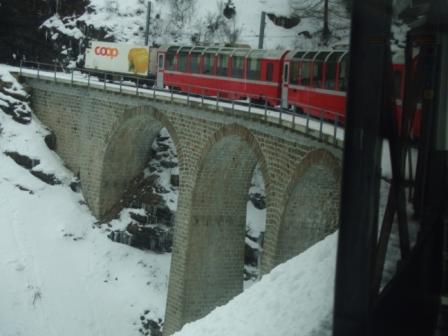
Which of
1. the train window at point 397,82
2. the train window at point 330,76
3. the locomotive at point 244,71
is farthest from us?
the locomotive at point 244,71

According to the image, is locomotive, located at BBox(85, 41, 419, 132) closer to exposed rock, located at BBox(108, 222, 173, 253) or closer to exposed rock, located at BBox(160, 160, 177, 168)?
exposed rock, located at BBox(160, 160, 177, 168)

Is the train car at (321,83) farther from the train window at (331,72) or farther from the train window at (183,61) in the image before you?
the train window at (183,61)

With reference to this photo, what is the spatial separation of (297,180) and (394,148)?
762 cm

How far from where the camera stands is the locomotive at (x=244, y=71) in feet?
31.4

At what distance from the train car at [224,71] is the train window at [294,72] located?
1.76 ft

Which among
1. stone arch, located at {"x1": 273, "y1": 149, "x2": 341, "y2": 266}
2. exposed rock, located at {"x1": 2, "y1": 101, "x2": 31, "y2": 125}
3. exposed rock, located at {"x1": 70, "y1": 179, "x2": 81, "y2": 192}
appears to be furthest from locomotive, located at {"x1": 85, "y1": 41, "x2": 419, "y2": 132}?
exposed rock, located at {"x1": 70, "y1": 179, "x2": 81, "y2": 192}

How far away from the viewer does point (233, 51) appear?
1627cm

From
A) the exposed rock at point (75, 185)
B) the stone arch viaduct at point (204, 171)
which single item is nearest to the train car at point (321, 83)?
the stone arch viaduct at point (204, 171)

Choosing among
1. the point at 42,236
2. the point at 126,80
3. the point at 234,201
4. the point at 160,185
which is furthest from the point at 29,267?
the point at 126,80

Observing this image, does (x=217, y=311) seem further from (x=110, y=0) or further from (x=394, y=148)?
(x=110, y=0)

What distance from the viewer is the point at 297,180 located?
444 inches

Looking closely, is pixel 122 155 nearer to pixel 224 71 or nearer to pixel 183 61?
pixel 183 61

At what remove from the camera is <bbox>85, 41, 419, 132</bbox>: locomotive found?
9.56 metres

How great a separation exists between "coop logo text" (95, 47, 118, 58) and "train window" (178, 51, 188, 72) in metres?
5.51
